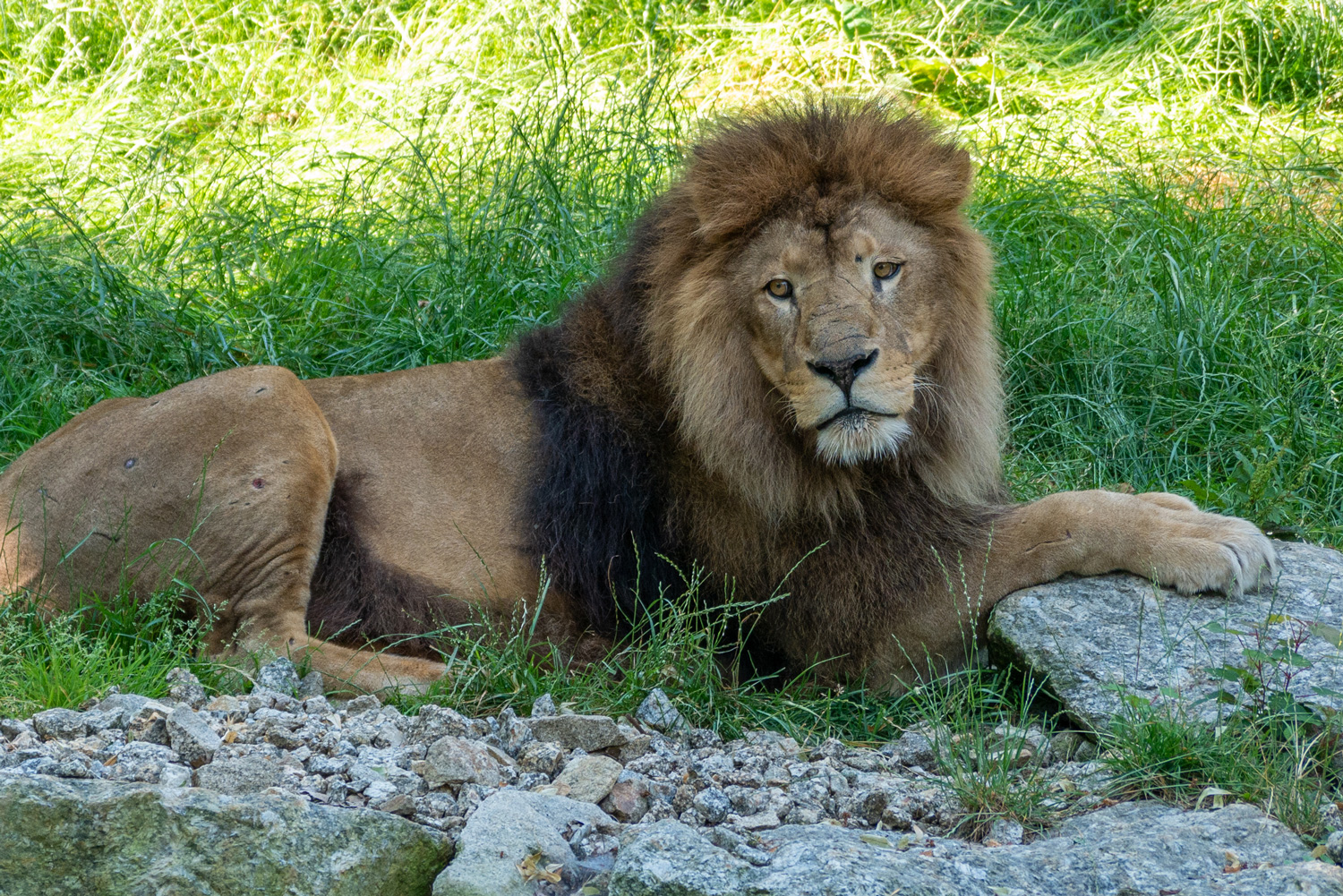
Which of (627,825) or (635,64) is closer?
(627,825)

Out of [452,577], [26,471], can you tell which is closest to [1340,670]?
[452,577]

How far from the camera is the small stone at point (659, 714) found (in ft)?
10.8

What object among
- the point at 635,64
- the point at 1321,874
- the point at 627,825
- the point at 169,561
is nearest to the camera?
the point at 1321,874

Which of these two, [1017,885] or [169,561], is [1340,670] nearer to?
[1017,885]

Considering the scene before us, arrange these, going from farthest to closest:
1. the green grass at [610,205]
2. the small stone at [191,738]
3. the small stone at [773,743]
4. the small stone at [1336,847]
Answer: the green grass at [610,205]
the small stone at [773,743]
the small stone at [191,738]
the small stone at [1336,847]

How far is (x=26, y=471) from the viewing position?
402 centimetres

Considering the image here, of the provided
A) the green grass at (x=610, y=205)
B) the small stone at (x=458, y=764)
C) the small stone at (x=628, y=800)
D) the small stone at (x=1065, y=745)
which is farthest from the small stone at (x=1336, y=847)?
→ the small stone at (x=458, y=764)

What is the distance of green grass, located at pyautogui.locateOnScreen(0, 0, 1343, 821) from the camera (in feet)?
15.6

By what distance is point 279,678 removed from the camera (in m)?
3.48

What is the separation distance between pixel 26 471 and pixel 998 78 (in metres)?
6.08

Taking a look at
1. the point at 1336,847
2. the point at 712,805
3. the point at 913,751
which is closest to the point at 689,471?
the point at 913,751

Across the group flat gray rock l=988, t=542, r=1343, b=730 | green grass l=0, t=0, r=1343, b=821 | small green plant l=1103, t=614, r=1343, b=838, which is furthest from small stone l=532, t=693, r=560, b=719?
small green plant l=1103, t=614, r=1343, b=838

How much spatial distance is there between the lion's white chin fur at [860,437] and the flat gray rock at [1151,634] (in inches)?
22.5

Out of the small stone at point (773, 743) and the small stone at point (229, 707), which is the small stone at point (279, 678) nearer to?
the small stone at point (229, 707)
